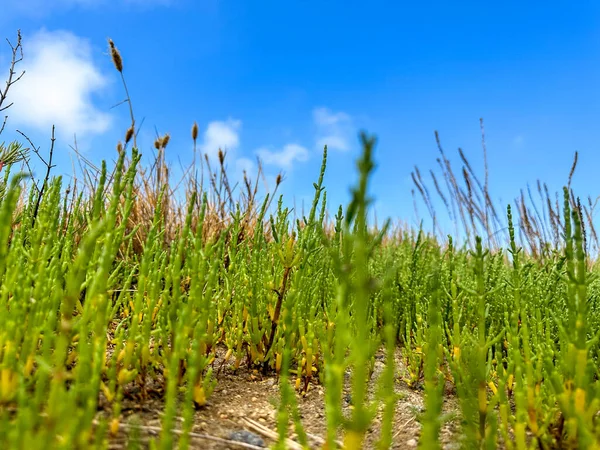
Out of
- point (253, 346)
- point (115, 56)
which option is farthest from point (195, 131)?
point (253, 346)

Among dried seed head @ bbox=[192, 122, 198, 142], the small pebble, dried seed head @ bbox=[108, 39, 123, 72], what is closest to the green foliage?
the small pebble

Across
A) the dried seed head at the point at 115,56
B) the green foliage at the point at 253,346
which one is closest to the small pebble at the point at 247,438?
the green foliage at the point at 253,346

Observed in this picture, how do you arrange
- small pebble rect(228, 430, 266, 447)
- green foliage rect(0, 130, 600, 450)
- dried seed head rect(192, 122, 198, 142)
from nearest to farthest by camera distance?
green foliage rect(0, 130, 600, 450)
small pebble rect(228, 430, 266, 447)
dried seed head rect(192, 122, 198, 142)

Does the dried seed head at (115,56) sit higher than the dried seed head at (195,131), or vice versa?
the dried seed head at (115,56)

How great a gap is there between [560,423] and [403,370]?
3.30ft

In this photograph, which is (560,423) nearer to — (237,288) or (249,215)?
(237,288)

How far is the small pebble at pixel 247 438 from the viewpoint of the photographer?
1.21 meters

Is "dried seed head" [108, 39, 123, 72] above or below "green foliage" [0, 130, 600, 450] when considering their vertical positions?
above

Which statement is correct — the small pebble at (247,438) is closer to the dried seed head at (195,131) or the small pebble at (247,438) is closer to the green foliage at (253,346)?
the green foliage at (253,346)

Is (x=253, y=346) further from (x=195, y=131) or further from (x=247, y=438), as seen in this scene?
(x=195, y=131)

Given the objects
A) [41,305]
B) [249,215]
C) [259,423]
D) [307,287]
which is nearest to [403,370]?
[307,287]

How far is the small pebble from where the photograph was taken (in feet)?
3.97

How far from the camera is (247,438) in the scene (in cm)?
122

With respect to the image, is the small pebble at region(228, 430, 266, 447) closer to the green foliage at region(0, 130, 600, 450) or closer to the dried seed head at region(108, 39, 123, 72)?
the green foliage at region(0, 130, 600, 450)
